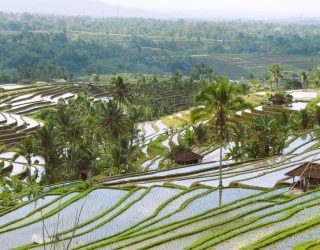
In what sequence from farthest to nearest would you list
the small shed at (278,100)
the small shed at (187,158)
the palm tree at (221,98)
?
the small shed at (278,100), the small shed at (187,158), the palm tree at (221,98)

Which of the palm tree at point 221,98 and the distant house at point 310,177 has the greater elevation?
the palm tree at point 221,98

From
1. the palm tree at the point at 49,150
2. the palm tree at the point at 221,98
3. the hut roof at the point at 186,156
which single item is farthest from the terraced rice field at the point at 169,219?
the hut roof at the point at 186,156

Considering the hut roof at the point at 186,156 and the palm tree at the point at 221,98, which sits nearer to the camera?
the palm tree at the point at 221,98

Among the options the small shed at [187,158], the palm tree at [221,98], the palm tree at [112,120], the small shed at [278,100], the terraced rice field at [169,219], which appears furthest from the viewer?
the small shed at [278,100]

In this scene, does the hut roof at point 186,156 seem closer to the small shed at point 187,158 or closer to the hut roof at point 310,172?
the small shed at point 187,158

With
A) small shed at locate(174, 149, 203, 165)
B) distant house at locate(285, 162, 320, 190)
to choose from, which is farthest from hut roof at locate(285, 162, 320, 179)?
small shed at locate(174, 149, 203, 165)

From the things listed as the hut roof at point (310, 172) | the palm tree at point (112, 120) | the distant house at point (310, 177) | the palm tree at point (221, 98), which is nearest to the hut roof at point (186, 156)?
the palm tree at point (112, 120)

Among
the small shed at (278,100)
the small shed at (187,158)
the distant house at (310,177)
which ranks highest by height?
the distant house at (310,177)
